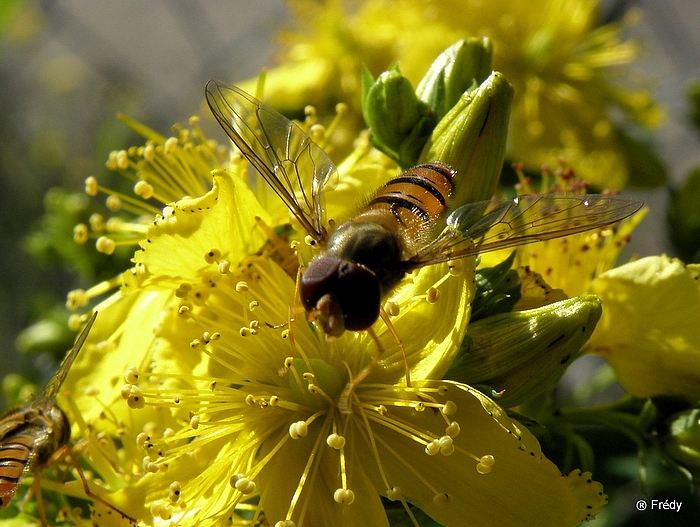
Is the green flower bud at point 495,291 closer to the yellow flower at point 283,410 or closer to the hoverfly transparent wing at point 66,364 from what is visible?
the yellow flower at point 283,410

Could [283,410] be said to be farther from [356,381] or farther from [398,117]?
[398,117]

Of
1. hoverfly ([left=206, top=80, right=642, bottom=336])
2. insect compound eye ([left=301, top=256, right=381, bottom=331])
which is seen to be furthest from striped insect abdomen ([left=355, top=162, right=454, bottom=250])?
insect compound eye ([left=301, top=256, right=381, bottom=331])

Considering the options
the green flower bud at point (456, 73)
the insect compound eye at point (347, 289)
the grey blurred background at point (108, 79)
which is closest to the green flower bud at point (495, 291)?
the insect compound eye at point (347, 289)

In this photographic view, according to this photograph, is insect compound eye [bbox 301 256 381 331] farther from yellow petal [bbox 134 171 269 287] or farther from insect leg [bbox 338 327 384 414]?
yellow petal [bbox 134 171 269 287]

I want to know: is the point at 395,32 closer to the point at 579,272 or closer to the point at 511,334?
the point at 579,272

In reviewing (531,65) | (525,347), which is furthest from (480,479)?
(531,65)
